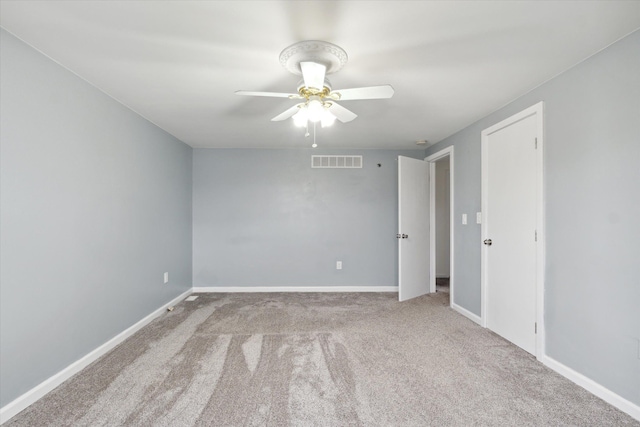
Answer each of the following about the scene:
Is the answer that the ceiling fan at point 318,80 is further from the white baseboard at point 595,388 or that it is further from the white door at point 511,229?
the white baseboard at point 595,388

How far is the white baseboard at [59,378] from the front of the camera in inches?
65.0

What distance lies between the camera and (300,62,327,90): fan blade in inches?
62.7

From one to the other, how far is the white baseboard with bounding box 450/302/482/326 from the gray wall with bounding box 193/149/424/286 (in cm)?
108

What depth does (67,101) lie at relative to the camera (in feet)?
6.79

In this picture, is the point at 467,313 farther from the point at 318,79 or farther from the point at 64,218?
A: the point at 64,218

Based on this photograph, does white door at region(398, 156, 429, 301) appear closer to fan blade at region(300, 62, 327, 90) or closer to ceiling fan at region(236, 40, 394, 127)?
ceiling fan at region(236, 40, 394, 127)

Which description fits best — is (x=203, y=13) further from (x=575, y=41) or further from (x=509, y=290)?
(x=509, y=290)

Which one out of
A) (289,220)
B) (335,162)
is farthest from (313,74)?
(289,220)

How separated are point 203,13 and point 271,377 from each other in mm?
2296

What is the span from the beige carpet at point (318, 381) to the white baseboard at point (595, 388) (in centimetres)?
4

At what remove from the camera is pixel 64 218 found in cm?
203

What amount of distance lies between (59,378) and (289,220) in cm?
301

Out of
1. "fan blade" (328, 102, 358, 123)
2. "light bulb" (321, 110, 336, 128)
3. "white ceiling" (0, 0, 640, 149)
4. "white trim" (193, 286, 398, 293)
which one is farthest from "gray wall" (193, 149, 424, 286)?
"light bulb" (321, 110, 336, 128)

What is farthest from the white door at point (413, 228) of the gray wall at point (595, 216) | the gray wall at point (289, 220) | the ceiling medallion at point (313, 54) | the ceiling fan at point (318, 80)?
the ceiling medallion at point (313, 54)
